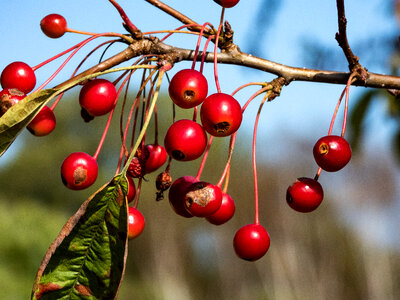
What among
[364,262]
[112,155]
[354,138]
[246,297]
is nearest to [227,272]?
[246,297]

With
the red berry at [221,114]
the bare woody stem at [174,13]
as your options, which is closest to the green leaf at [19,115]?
the red berry at [221,114]

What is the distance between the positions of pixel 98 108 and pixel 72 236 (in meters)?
0.19

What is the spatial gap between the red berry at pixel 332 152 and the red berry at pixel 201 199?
17cm

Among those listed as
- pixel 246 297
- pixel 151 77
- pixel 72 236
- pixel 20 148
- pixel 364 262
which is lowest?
pixel 72 236

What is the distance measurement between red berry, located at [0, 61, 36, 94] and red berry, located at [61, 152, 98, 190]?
0.13m

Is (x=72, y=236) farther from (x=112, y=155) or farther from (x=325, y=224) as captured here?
(x=112, y=155)

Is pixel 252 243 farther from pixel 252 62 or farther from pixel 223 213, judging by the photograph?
pixel 252 62

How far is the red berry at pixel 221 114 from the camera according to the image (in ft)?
2.04

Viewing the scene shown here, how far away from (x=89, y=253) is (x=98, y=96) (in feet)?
0.72

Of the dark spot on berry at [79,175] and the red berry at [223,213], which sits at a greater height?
the red berry at [223,213]

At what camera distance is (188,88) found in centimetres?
62

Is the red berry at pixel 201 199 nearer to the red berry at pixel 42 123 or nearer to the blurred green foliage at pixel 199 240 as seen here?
the red berry at pixel 42 123

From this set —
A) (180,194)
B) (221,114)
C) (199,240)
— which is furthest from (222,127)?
(199,240)

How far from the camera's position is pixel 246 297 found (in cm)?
1145
